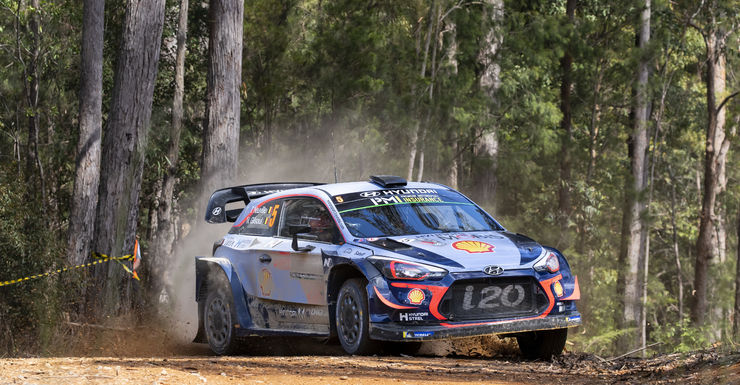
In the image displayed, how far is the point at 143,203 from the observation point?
33312 mm

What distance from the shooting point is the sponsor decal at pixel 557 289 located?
856cm

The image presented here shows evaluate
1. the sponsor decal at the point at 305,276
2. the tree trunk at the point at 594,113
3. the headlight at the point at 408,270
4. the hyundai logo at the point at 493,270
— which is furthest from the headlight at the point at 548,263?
the tree trunk at the point at 594,113

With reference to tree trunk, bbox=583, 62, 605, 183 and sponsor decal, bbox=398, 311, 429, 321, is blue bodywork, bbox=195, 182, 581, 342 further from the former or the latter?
tree trunk, bbox=583, 62, 605, 183

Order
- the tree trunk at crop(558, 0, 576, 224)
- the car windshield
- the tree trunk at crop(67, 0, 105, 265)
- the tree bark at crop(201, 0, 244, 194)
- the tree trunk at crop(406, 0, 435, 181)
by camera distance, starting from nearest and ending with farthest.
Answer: the car windshield < the tree bark at crop(201, 0, 244, 194) < the tree trunk at crop(67, 0, 105, 265) < the tree trunk at crop(406, 0, 435, 181) < the tree trunk at crop(558, 0, 576, 224)

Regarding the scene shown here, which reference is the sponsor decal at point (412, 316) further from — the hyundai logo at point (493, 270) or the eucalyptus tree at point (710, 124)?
the eucalyptus tree at point (710, 124)

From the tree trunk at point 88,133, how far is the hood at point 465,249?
12.0 meters

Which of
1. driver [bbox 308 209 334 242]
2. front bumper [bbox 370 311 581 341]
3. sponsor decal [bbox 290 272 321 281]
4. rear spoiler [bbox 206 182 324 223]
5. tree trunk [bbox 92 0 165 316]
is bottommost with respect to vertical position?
front bumper [bbox 370 311 581 341]

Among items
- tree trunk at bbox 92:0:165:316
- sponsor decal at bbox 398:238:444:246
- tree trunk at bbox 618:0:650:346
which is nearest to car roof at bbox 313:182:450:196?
sponsor decal at bbox 398:238:444:246

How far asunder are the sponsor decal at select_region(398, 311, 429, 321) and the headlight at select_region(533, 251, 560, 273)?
3.69 feet

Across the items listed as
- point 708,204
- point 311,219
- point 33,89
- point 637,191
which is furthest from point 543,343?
point 637,191

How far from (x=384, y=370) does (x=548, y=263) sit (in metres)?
1.92

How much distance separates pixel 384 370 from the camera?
7.66m

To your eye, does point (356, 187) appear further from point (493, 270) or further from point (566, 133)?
point (566, 133)

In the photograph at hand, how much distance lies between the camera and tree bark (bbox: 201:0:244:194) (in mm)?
19312
